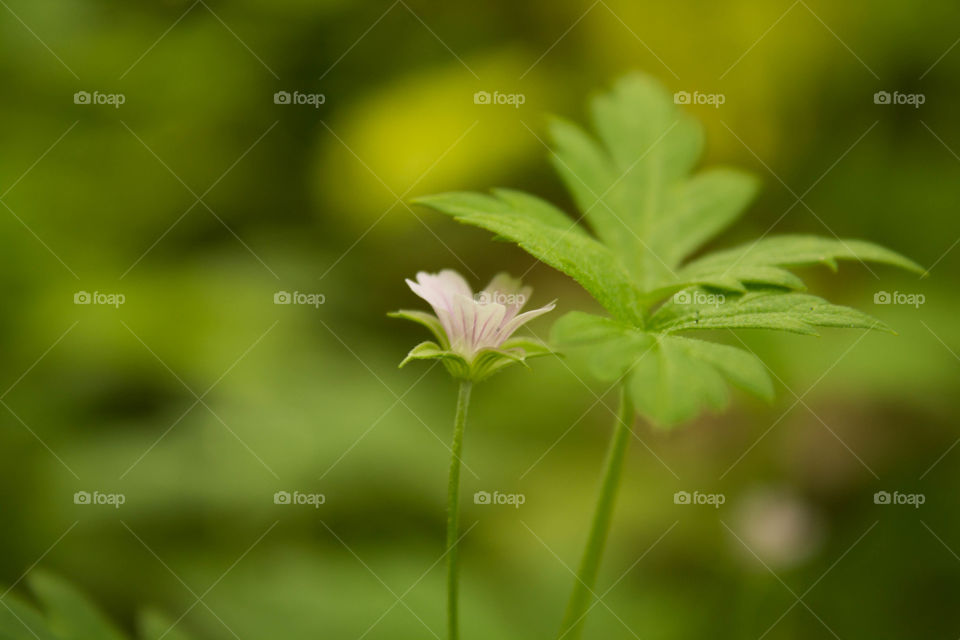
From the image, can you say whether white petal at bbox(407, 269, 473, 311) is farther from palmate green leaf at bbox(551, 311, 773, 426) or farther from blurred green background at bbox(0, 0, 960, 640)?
blurred green background at bbox(0, 0, 960, 640)

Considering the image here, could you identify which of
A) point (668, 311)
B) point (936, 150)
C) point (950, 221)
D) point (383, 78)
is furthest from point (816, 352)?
point (383, 78)

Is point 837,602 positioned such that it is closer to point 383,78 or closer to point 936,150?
point 936,150

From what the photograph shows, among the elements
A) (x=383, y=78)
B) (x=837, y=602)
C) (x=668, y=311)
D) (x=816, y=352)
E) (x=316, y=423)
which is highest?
(x=383, y=78)

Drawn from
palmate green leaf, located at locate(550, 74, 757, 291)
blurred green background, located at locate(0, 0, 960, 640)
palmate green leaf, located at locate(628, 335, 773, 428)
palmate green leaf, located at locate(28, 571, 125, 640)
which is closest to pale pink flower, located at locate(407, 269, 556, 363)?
palmate green leaf, located at locate(628, 335, 773, 428)

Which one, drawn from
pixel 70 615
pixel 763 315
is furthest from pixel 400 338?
pixel 763 315

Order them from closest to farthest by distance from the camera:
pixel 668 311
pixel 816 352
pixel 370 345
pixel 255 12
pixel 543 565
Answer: pixel 668 311
pixel 543 565
pixel 816 352
pixel 370 345
pixel 255 12

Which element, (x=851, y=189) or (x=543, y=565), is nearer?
(x=543, y=565)
